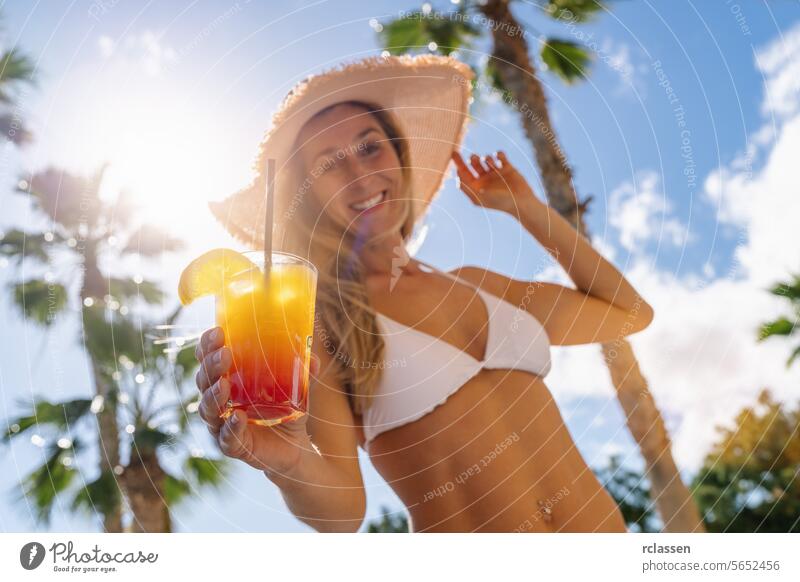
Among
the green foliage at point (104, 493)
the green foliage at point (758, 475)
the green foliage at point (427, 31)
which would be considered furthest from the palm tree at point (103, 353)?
the green foliage at point (758, 475)

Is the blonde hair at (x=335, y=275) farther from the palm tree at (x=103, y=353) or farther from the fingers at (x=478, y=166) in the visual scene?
the palm tree at (x=103, y=353)

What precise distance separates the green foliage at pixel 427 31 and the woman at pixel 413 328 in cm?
402

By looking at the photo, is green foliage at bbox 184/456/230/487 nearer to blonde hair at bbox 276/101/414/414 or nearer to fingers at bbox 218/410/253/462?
blonde hair at bbox 276/101/414/414

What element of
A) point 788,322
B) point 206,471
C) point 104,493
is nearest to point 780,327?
point 788,322

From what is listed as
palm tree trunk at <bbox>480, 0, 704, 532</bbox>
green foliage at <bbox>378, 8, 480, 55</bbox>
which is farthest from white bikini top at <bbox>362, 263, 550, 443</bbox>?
green foliage at <bbox>378, 8, 480, 55</bbox>

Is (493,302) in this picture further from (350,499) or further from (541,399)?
(350,499)

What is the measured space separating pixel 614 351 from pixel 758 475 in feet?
47.3

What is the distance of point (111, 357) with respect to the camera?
6758mm

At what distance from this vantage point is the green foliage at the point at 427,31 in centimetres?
633

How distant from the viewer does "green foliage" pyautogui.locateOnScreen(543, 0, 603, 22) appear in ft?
20.4

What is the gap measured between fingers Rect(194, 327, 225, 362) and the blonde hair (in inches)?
25.3

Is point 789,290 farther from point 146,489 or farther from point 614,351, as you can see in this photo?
point 146,489

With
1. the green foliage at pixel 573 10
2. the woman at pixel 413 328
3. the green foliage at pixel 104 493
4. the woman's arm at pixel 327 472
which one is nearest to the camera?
the woman's arm at pixel 327 472

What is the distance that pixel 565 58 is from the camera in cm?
654
